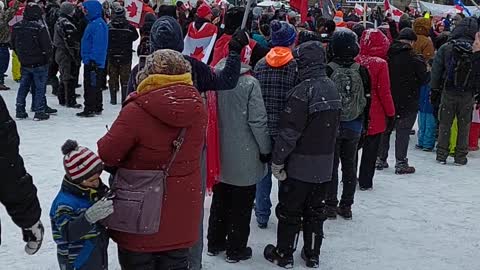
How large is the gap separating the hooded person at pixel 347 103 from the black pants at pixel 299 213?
101 centimetres

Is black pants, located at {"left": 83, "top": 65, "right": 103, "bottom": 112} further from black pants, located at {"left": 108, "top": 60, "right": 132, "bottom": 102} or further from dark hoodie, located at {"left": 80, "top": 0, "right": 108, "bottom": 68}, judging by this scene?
black pants, located at {"left": 108, "top": 60, "right": 132, "bottom": 102}

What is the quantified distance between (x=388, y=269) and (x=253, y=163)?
4.86ft

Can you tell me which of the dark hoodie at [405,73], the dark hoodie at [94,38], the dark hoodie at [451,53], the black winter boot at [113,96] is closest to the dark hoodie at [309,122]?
the dark hoodie at [405,73]

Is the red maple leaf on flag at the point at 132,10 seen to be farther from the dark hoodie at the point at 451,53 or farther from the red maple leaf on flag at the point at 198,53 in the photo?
the red maple leaf on flag at the point at 198,53

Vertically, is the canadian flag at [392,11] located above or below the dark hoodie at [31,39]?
above

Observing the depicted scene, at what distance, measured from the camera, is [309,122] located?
4.63m

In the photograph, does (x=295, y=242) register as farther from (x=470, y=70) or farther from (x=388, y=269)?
(x=470, y=70)

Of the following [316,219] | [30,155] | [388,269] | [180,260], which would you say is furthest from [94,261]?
[30,155]

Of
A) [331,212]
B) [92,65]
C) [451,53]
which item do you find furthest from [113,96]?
[331,212]

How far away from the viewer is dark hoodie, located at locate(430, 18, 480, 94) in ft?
26.9

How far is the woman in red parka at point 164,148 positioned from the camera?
10.9ft

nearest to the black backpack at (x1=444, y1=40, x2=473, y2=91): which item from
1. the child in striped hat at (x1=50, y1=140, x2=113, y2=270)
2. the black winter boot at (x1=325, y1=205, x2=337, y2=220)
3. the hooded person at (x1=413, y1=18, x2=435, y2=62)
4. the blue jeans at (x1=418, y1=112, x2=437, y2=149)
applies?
the blue jeans at (x1=418, y1=112, x2=437, y2=149)

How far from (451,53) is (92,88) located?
19.1ft

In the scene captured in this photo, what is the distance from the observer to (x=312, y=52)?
15.3ft
